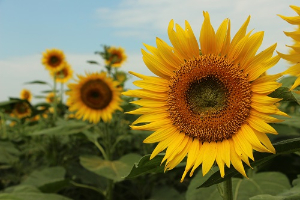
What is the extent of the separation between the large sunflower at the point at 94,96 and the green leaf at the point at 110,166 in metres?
0.70

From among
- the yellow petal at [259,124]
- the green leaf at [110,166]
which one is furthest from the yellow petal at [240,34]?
the green leaf at [110,166]

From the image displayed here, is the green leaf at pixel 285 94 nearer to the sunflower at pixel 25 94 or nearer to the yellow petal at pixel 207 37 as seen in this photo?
the yellow petal at pixel 207 37

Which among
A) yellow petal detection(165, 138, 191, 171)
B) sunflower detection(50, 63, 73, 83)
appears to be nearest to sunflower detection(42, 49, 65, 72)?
sunflower detection(50, 63, 73, 83)

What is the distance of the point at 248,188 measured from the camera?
6.68 ft

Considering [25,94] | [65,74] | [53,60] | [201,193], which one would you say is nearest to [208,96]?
[201,193]

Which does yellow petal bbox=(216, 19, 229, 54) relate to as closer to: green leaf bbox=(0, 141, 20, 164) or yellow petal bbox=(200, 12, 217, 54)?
yellow petal bbox=(200, 12, 217, 54)

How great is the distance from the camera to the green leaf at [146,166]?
1.34 metres

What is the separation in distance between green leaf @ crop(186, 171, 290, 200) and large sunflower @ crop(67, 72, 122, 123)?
74.1 inches

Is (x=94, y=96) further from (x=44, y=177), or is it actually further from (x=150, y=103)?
(x=150, y=103)

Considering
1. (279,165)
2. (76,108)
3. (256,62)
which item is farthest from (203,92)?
(76,108)

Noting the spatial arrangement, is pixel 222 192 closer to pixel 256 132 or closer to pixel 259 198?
pixel 259 198

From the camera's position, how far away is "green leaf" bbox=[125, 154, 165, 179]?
1.34 metres

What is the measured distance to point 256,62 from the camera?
1358 mm

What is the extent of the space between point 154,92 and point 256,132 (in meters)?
0.39
